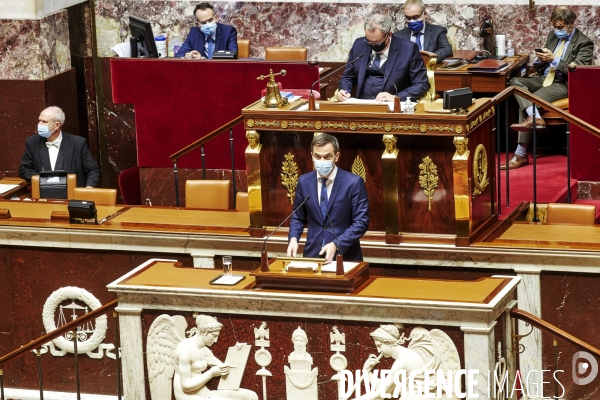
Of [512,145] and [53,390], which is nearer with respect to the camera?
[53,390]

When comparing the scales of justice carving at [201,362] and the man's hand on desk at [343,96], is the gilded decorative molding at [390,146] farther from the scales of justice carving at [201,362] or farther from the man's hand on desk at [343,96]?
the scales of justice carving at [201,362]

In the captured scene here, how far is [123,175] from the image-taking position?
11.5 m

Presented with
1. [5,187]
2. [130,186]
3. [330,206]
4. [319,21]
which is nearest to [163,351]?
[330,206]

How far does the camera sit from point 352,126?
8.30m

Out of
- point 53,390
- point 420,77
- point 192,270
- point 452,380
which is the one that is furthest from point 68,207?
point 452,380

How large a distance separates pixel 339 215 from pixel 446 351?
131 centimetres

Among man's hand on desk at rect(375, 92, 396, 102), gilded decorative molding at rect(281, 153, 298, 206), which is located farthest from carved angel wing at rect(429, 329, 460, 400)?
man's hand on desk at rect(375, 92, 396, 102)

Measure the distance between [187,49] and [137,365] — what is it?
15.0 ft

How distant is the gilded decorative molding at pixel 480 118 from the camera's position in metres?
8.12

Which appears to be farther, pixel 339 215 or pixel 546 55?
pixel 546 55

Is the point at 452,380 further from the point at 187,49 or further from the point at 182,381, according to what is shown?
the point at 187,49

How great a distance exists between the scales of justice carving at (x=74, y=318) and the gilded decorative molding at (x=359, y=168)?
1.94m

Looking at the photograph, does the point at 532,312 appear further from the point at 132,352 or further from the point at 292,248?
the point at 132,352

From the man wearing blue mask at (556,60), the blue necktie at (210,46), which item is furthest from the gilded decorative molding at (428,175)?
the blue necktie at (210,46)
